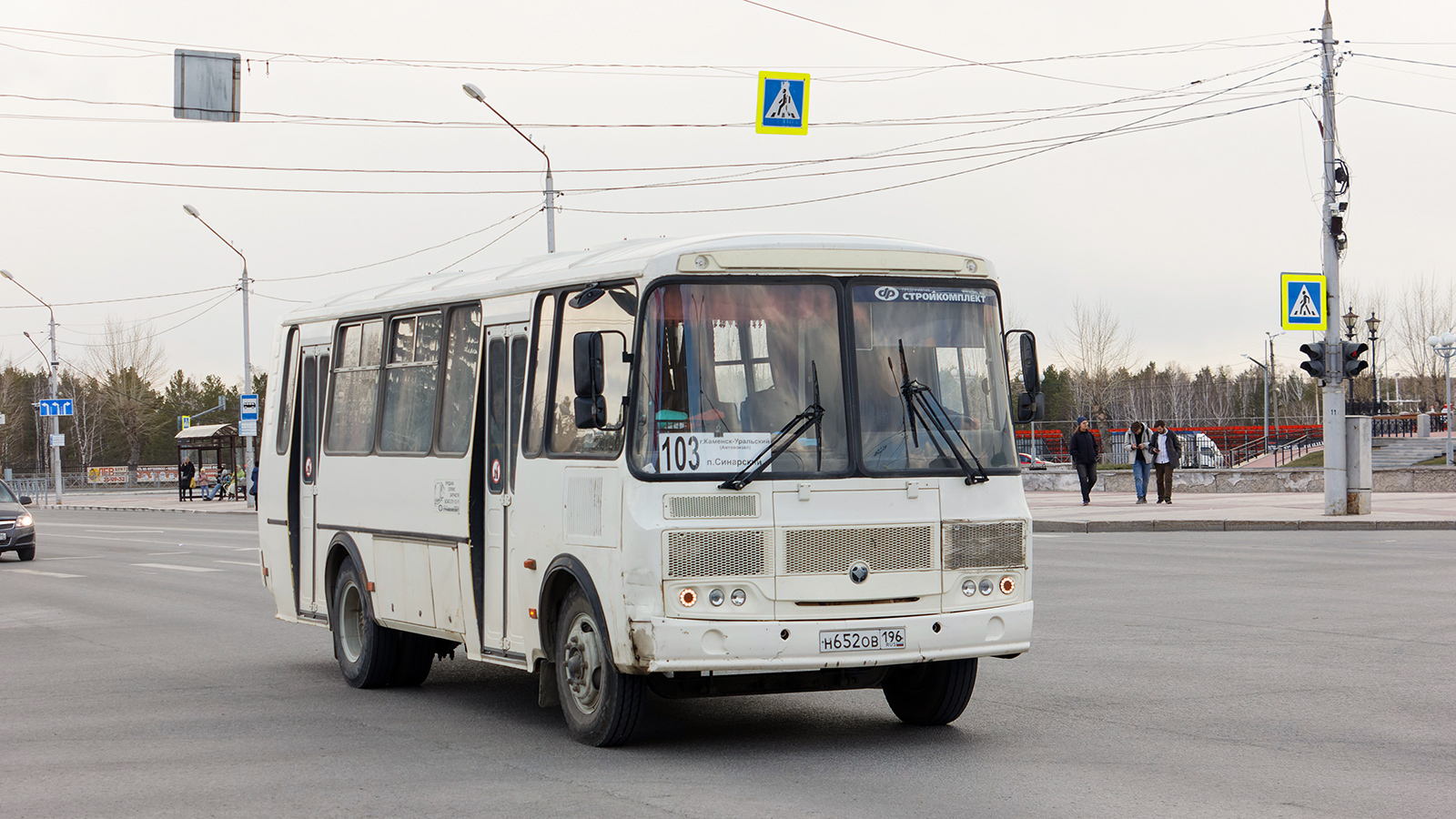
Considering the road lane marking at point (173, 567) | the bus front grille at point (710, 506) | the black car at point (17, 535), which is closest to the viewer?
the bus front grille at point (710, 506)

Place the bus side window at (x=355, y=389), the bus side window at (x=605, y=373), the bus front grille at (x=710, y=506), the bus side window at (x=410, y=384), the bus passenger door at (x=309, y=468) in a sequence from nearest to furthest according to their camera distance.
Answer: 1. the bus front grille at (x=710, y=506)
2. the bus side window at (x=605, y=373)
3. the bus side window at (x=410, y=384)
4. the bus side window at (x=355, y=389)
5. the bus passenger door at (x=309, y=468)

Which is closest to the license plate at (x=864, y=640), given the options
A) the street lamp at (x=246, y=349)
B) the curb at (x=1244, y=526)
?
the curb at (x=1244, y=526)

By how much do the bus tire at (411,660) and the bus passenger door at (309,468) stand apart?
3.62 ft

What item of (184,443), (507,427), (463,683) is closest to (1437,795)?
(507,427)

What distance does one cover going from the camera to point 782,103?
2167cm

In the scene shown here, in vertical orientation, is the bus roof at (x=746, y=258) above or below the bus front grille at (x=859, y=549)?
above

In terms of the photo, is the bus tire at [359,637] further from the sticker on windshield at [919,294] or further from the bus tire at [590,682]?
the sticker on windshield at [919,294]

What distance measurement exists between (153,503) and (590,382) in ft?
190

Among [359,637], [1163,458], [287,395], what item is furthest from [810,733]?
[1163,458]

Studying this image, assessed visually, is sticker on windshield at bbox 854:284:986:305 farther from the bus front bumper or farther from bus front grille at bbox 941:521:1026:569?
the bus front bumper

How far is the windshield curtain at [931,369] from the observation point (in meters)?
8.15

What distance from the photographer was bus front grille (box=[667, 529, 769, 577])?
7672mm

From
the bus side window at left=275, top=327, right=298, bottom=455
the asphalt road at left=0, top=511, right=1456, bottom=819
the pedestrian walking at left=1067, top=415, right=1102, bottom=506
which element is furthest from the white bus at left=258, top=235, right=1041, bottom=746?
the pedestrian walking at left=1067, top=415, right=1102, bottom=506

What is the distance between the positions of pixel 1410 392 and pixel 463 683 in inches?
4630
